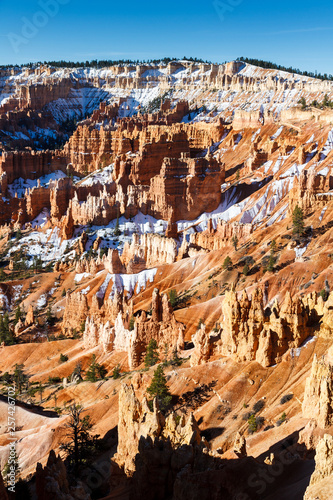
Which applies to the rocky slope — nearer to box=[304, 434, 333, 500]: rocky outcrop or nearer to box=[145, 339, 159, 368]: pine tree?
box=[304, 434, 333, 500]: rocky outcrop

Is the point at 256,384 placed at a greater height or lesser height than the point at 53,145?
lesser

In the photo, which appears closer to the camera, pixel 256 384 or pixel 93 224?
pixel 256 384

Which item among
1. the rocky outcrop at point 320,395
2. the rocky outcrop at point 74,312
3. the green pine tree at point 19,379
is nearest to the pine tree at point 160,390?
the rocky outcrop at point 320,395

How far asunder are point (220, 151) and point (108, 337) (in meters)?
83.0

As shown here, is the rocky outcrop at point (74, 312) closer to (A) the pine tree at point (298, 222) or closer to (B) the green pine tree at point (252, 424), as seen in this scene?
(A) the pine tree at point (298, 222)

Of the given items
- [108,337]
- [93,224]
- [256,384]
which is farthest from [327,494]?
[93,224]

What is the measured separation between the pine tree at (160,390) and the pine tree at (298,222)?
1358 inches

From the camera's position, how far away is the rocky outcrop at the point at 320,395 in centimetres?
2734

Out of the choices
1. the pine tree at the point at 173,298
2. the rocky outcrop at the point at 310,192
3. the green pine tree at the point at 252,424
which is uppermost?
the rocky outcrop at the point at 310,192

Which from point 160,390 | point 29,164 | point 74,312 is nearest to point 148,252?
point 74,312

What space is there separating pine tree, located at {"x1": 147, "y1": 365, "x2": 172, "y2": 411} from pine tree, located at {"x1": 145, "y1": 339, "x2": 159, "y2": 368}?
959 centimetres

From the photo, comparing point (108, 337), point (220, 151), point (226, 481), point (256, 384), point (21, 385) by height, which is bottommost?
point (21, 385)

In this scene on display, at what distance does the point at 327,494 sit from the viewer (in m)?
14.9

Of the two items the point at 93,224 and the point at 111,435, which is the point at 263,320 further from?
the point at 93,224
